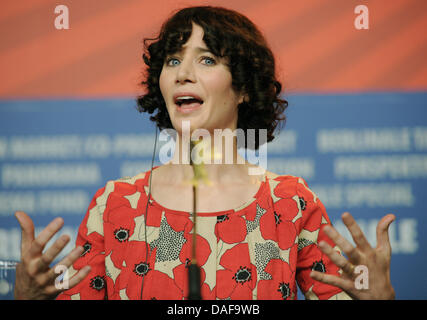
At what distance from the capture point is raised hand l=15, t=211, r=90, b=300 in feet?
3.32

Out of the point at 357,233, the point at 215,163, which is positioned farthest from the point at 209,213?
the point at 357,233

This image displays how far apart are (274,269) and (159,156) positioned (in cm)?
78

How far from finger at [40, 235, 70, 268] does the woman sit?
150 mm

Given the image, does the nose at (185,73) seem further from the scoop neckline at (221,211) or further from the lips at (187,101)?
the scoop neckline at (221,211)

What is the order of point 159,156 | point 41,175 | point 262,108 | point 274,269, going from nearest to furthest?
point 274,269 → point 262,108 → point 159,156 → point 41,175

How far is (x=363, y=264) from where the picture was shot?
3.48 feet

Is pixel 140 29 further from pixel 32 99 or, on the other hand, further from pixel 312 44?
pixel 312 44

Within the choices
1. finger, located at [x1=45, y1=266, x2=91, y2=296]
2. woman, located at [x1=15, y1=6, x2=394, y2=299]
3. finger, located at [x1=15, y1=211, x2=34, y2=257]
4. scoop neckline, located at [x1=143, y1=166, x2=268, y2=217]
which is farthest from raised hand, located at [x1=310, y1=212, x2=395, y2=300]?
finger, located at [x1=15, y1=211, x2=34, y2=257]

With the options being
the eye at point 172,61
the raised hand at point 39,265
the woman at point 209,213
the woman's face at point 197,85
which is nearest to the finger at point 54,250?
the raised hand at point 39,265

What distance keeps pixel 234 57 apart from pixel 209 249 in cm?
53

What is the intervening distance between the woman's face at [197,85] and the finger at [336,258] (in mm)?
506

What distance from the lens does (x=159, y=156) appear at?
6.21 ft

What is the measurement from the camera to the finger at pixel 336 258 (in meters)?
1.00
